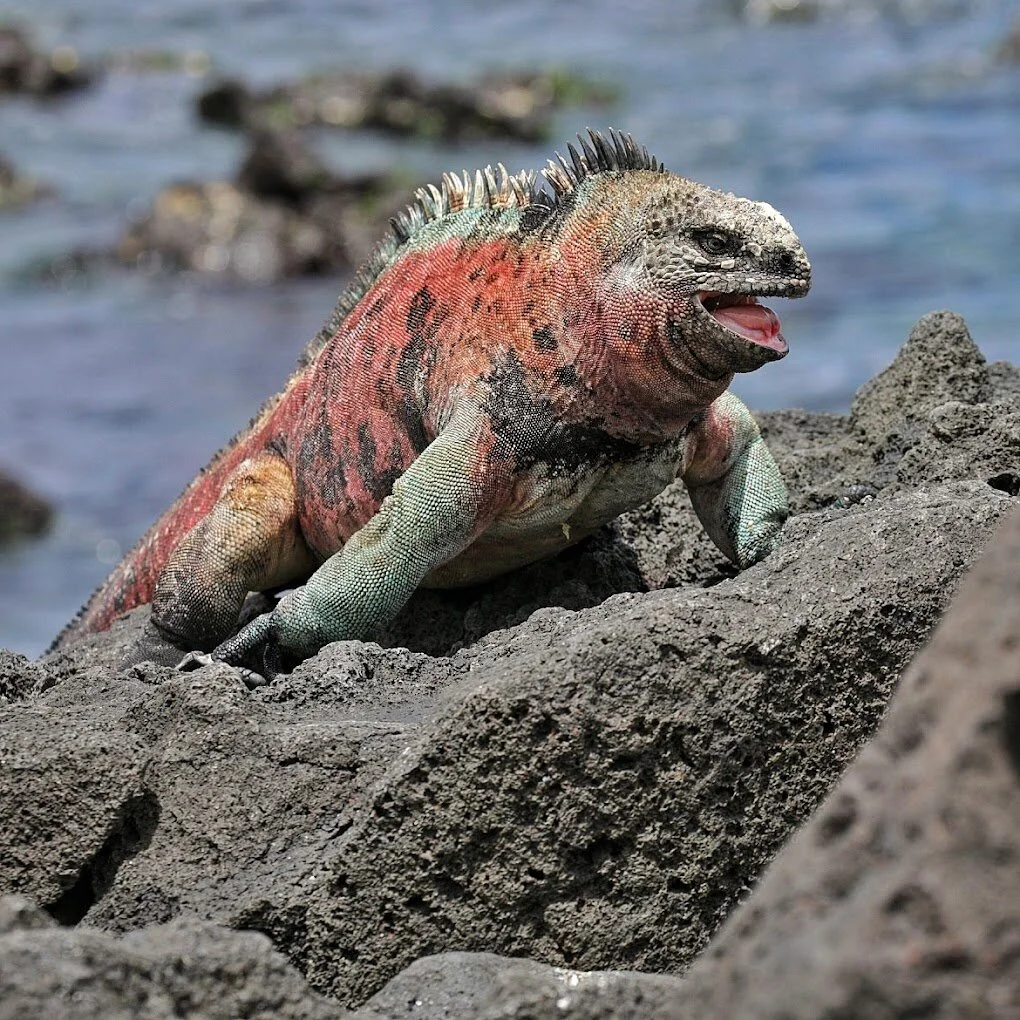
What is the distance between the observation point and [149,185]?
88.0 ft

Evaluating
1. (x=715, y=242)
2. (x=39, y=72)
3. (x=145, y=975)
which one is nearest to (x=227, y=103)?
(x=39, y=72)

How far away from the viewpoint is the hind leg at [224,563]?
650cm

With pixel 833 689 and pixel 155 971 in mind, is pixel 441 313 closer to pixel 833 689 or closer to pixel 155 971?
pixel 833 689

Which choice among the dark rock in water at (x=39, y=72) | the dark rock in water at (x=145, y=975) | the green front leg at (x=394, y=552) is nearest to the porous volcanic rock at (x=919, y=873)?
the dark rock in water at (x=145, y=975)

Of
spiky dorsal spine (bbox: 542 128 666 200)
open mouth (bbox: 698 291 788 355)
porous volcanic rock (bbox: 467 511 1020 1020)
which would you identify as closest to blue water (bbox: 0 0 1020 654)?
spiky dorsal spine (bbox: 542 128 666 200)

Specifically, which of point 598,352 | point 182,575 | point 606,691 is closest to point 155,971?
point 606,691

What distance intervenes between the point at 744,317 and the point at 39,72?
3012 centimetres

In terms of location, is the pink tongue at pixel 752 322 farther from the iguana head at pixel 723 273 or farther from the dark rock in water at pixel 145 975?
the dark rock in water at pixel 145 975

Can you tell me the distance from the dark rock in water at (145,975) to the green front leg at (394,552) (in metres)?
2.19

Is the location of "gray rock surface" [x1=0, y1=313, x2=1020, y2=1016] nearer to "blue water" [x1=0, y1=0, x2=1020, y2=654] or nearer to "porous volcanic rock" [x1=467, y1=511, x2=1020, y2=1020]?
"porous volcanic rock" [x1=467, y1=511, x2=1020, y2=1020]

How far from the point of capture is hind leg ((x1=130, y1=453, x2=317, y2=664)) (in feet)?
21.3

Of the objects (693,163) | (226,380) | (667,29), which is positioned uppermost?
(667,29)

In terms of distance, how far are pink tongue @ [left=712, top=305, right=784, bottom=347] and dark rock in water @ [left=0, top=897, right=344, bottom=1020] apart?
8.20 feet

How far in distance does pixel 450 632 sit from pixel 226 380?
12542 mm
